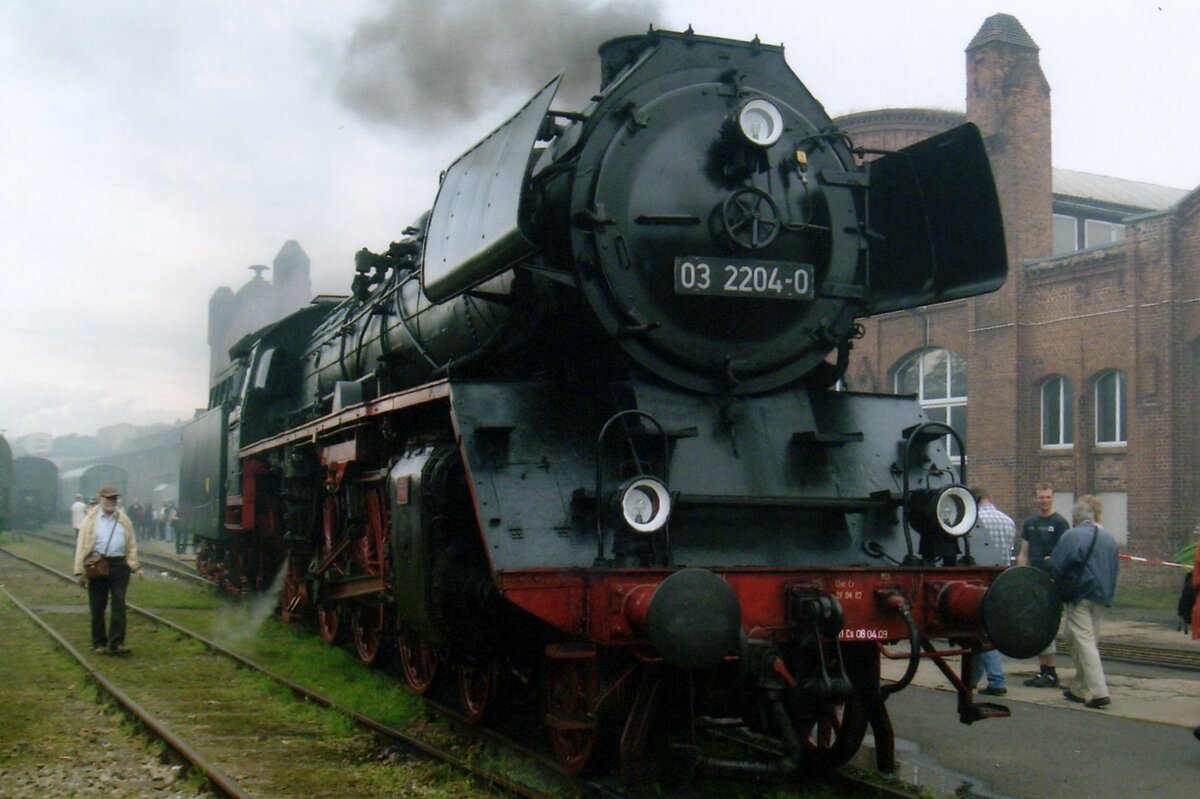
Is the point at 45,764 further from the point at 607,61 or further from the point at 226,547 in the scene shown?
the point at 226,547

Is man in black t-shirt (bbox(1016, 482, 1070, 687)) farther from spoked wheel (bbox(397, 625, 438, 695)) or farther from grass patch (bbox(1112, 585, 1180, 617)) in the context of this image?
grass patch (bbox(1112, 585, 1180, 617))

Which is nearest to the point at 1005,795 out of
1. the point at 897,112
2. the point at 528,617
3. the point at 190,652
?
the point at 528,617

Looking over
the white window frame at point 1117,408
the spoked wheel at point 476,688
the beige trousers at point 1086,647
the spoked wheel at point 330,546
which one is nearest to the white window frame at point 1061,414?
the white window frame at point 1117,408

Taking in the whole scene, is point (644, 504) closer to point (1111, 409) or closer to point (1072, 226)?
point (1111, 409)

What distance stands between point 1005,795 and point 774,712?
1.43 m

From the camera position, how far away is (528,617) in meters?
5.65

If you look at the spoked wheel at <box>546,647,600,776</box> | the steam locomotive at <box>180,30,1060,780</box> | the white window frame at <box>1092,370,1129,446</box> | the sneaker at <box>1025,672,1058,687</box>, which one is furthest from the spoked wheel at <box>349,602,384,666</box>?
the white window frame at <box>1092,370,1129,446</box>

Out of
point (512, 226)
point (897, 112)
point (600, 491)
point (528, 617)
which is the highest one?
point (897, 112)

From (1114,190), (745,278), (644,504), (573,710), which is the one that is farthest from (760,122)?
(1114,190)

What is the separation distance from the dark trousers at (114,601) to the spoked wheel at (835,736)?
22.0ft

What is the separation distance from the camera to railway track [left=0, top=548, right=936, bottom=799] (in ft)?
17.9

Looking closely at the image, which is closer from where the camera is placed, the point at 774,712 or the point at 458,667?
the point at 774,712

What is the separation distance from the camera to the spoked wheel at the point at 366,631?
874 centimetres

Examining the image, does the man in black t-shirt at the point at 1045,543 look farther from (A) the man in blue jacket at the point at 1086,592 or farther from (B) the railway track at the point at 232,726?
(B) the railway track at the point at 232,726
